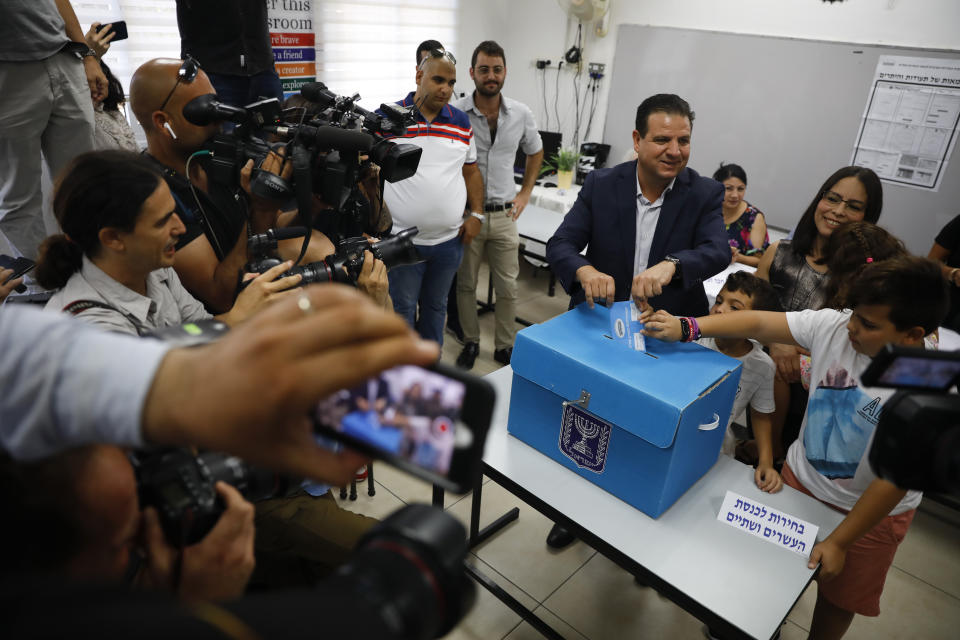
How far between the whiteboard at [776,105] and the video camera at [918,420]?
3.74 meters

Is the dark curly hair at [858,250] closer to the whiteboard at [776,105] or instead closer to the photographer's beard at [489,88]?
the photographer's beard at [489,88]

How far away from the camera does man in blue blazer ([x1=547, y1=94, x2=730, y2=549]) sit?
5.88 ft

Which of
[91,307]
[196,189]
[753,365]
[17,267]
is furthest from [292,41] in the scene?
[753,365]

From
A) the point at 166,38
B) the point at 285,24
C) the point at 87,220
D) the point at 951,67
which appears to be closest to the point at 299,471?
the point at 87,220

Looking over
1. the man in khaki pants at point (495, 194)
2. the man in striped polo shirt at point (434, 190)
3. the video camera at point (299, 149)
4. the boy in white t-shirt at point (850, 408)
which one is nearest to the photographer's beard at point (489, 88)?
the man in khaki pants at point (495, 194)

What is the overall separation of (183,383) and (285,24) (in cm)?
411

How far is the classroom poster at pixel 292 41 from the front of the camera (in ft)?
12.3

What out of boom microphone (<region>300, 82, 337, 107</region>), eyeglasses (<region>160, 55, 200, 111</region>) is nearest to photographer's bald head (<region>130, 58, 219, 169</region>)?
eyeglasses (<region>160, 55, 200, 111</region>)

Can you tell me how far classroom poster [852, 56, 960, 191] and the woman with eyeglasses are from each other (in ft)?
A: 6.39

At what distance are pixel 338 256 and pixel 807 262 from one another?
1.88 meters

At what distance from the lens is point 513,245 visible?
133 inches

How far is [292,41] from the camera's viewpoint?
3877 mm

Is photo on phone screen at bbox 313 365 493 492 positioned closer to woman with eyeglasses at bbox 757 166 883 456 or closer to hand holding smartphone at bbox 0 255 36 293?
hand holding smartphone at bbox 0 255 36 293

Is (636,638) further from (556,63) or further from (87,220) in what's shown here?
(556,63)
